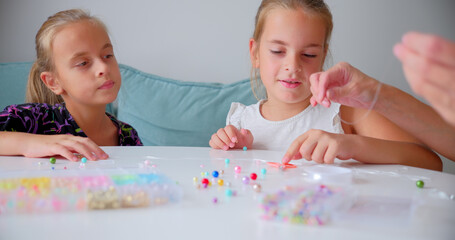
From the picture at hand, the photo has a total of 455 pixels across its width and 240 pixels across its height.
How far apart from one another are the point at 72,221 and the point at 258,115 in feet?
3.39

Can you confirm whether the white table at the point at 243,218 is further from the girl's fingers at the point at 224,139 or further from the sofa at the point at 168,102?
the sofa at the point at 168,102

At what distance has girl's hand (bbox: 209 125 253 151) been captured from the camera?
42.6 inches

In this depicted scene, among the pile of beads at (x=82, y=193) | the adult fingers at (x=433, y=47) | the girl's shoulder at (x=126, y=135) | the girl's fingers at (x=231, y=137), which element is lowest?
the girl's shoulder at (x=126, y=135)

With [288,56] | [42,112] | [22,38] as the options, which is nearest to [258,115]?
[288,56]

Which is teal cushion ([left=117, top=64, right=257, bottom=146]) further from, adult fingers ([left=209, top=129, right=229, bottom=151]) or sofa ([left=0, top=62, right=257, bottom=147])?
adult fingers ([left=209, top=129, right=229, bottom=151])

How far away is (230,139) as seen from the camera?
3.57ft

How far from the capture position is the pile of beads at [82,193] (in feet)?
1.74

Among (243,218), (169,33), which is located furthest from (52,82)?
(243,218)

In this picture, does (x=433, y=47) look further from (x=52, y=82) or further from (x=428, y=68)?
(x=52, y=82)

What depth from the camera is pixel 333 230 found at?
47 cm

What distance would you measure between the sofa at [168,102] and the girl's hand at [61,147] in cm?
92

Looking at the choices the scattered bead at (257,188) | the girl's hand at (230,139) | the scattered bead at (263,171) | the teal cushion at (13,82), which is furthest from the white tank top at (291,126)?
the teal cushion at (13,82)

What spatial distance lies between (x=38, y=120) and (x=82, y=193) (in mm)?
821

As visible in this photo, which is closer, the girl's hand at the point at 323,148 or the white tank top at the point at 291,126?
the girl's hand at the point at 323,148
